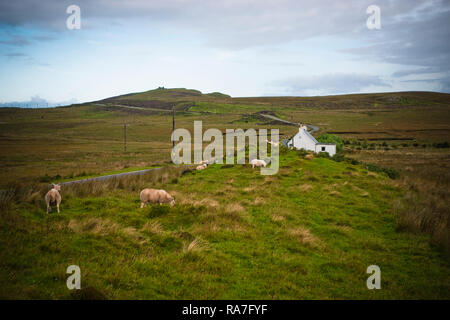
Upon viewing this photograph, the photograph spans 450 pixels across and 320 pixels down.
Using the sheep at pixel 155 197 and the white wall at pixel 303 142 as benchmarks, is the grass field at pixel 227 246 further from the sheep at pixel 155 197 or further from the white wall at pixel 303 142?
the white wall at pixel 303 142

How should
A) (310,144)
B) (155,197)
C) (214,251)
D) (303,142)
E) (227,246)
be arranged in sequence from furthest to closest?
(303,142), (310,144), (155,197), (227,246), (214,251)

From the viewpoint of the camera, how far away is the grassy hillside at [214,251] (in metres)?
7.49

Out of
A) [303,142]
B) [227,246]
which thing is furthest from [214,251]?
[303,142]

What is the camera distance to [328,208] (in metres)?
16.4

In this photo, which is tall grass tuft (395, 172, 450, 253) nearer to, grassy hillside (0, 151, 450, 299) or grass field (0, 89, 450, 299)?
grass field (0, 89, 450, 299)

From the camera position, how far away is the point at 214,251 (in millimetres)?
9766

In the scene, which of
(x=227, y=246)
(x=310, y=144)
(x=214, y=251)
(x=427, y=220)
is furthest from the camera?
(x=310, y=144)

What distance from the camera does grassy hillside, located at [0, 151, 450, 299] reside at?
749 centimetres

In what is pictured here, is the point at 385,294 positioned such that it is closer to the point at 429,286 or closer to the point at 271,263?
the point at 429,286

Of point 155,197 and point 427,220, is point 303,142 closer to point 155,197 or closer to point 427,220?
point 427,220

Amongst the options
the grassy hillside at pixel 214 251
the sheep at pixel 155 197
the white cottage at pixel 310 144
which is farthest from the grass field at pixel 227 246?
the white cottage at pixel 310 144

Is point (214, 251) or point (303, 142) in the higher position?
point (303, 142)

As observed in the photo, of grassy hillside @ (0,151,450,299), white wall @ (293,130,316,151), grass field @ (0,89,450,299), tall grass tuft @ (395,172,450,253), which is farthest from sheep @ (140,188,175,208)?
white wall @ (293,130,316,151)
